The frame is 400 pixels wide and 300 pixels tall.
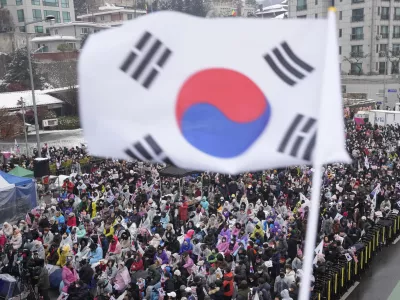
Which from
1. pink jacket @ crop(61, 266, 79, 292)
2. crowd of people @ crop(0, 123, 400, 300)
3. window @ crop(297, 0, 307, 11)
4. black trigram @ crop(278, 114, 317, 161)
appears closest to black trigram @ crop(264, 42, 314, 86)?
black trigram @ crop(278, 114, 317, 161)

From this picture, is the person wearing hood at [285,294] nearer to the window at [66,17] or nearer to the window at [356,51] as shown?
the window at [356,51]

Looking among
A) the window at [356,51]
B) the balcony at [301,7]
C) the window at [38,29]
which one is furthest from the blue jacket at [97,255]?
the window at [38,29]

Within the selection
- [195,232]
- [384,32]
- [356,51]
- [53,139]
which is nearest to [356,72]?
[356,51]

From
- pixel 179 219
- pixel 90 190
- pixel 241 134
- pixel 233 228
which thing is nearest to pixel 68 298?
pixel 233 228

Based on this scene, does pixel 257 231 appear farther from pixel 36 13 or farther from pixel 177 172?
pixel 36 13

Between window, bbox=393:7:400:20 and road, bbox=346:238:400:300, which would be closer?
road, bbox=346:238:400:300

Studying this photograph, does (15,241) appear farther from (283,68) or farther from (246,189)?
(283,68)

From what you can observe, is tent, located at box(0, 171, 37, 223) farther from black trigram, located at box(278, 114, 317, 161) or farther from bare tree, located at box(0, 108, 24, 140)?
bare tree, located at box(0, 108, 24, 140)
